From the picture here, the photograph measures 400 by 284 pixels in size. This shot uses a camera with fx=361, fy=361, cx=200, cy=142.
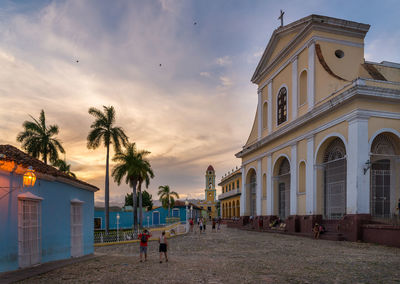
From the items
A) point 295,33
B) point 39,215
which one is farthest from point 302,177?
point 39,215

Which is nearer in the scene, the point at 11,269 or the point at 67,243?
the point at 11,269

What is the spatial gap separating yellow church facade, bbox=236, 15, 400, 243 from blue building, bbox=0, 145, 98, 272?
12293 mm

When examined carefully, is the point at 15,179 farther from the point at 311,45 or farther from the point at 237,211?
the point at 237,211

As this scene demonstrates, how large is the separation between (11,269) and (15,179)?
226 cm

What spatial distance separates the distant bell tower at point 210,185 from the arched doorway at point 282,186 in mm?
57307

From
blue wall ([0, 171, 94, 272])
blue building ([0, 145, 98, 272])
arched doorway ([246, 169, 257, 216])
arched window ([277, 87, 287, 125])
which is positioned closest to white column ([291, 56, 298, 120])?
arched window ([277, 87, 287, 125])

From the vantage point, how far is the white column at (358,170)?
675 inches

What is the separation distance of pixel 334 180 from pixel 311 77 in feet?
21.4

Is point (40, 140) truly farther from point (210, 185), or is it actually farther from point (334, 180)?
point (210, 185)

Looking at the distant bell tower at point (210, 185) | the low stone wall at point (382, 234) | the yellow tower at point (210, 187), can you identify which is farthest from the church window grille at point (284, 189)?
the yellow tower at point (210, 187)

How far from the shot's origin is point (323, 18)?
22547 millimetres

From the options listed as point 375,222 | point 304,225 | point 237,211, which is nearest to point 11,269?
point 375,222

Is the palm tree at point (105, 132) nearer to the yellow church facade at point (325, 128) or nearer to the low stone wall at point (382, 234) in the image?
the yellow church facade at point (325, 128)

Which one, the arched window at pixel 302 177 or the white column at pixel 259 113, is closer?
the arched window at pixel 302 177
